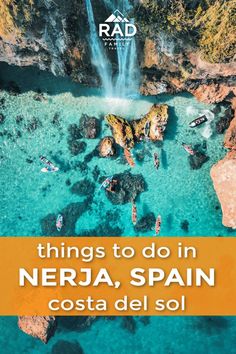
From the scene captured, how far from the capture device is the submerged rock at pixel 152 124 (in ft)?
86.9

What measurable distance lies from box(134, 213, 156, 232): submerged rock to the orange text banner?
2.25ft

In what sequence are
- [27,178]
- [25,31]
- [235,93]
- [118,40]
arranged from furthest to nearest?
[27,178]
[235,93]
[118,40]
[25,31]

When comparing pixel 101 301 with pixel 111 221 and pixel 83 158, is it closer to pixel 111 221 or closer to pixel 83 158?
pixel 111 221

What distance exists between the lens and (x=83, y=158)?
27125 mm

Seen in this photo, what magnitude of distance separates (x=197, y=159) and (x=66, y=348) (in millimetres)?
13683

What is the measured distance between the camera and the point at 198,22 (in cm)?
1991

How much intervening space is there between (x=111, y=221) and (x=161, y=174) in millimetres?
4112

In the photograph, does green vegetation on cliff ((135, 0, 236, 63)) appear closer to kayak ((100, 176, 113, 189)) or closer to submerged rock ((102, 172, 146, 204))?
submerged rock ((102, 172, 146, 204))

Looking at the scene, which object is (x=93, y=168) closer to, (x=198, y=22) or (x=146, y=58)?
→ (x=146, y=58)

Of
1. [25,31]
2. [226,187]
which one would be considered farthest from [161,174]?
[25,31]

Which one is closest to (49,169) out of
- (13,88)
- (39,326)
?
(13,88)

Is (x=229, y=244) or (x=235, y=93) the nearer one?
(x=235, y=93)

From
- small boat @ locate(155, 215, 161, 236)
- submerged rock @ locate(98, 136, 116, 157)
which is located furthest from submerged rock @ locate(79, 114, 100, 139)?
small boat @ locate(155, 215, 161, 236)

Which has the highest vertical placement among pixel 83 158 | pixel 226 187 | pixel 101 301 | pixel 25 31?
pixel 25 31
